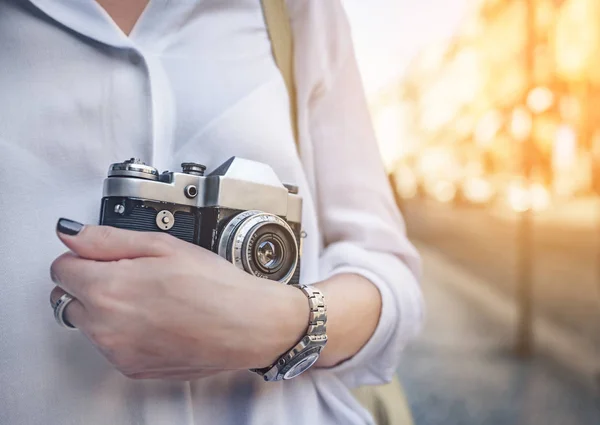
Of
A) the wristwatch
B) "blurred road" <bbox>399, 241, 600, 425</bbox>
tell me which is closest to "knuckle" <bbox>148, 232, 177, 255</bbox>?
the wristwatch

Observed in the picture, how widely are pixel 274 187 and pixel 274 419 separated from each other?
0.19 metres

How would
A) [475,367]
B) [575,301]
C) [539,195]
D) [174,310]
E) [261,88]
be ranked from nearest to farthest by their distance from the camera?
1. [174,310]
2. [261,88]
3. [475,367]
4. [575,301]
5. [539,195]

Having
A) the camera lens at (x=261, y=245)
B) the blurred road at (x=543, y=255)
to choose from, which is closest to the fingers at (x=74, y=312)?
the camera lens at (x=261, y=245)

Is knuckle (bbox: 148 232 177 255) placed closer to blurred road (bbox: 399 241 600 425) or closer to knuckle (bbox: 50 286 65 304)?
knuckle (bbox: 50 286 65 304)

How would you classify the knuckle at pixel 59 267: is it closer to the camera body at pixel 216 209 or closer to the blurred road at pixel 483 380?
the camera body at pixel 216 209

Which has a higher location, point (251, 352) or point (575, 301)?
point (251, 352)

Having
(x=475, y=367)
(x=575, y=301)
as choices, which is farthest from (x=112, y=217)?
(x=575, y=301)

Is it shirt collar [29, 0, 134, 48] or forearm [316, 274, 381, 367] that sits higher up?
shirt collar [29, 0, 134, 48]

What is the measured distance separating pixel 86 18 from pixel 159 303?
246mm

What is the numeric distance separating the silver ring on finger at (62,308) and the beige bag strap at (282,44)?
262mm

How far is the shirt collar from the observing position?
45cm

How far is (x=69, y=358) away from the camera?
1.41 ft

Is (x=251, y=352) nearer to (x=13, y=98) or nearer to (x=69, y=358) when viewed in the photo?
(x=69, y=358)

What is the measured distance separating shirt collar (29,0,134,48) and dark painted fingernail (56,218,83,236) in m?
0.16
